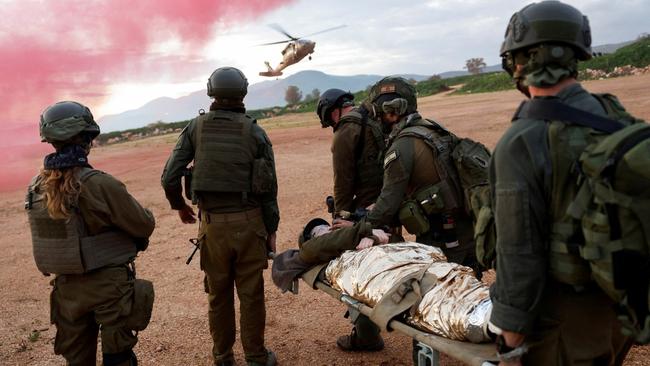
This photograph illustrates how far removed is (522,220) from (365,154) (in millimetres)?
3212

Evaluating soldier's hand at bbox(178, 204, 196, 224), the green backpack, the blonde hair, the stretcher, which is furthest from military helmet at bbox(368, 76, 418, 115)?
the blonde hair

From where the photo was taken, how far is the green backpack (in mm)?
2102

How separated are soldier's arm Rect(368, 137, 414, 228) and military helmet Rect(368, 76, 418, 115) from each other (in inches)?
18.5

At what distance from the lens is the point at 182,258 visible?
28.3ft

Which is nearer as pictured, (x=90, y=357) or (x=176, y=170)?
(x=90, y=357)

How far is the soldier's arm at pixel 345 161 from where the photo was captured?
5.38m

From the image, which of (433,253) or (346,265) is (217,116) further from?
(433,253)

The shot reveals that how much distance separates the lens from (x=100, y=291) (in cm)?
386

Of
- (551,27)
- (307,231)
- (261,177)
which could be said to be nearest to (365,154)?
(307,231)

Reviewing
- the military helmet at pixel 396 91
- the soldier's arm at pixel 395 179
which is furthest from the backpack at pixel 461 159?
the military helmet at pixel 396 91

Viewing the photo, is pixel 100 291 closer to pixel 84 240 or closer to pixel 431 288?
pixel 84 240

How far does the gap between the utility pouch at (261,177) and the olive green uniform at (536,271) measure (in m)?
2.62

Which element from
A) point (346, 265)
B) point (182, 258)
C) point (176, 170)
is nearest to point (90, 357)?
point (176, 170)

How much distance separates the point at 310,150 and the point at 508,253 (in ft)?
55.8
